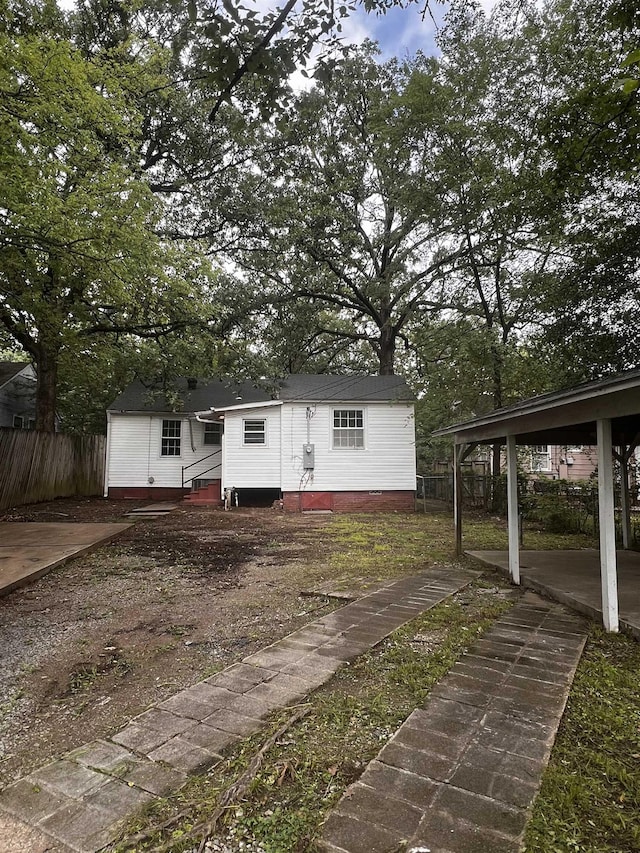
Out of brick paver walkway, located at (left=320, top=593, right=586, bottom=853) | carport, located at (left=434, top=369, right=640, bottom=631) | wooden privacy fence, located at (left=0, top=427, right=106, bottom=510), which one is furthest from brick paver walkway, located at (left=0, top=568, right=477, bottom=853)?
wooden privacy fence, located at (left=0, top=427, right=106, bottom=510)

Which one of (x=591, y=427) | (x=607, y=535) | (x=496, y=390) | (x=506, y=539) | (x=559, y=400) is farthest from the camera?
(x=496, y=390)

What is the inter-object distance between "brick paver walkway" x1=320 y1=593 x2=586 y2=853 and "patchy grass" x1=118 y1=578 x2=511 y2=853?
9 cm

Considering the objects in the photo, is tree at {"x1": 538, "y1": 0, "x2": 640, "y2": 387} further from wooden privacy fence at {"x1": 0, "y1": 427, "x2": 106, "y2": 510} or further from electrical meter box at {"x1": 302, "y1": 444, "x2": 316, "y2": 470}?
wooden privacy fence at {"x1": 0, "y1": 427, "x2": 106, "y2": 510}

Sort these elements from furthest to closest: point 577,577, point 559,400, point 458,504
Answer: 1. point 458,504
2. point 577,577
3. point 559,400

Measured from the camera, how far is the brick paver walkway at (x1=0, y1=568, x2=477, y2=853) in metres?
1.87

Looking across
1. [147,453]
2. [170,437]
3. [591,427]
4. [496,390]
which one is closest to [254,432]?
[170,437]

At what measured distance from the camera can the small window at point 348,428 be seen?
14742 mm

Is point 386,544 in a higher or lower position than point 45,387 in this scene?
lower

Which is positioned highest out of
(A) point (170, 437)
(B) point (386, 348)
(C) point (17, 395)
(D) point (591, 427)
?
(B) point (386, 348)

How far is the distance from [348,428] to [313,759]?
12659 millimetres

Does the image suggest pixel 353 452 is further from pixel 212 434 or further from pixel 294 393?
pixel 212 434

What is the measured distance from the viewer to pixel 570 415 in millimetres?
4668

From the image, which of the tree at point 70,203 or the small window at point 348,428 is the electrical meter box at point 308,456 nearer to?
the small window at point 348,428

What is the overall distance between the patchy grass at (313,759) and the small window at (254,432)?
11.2 meters
